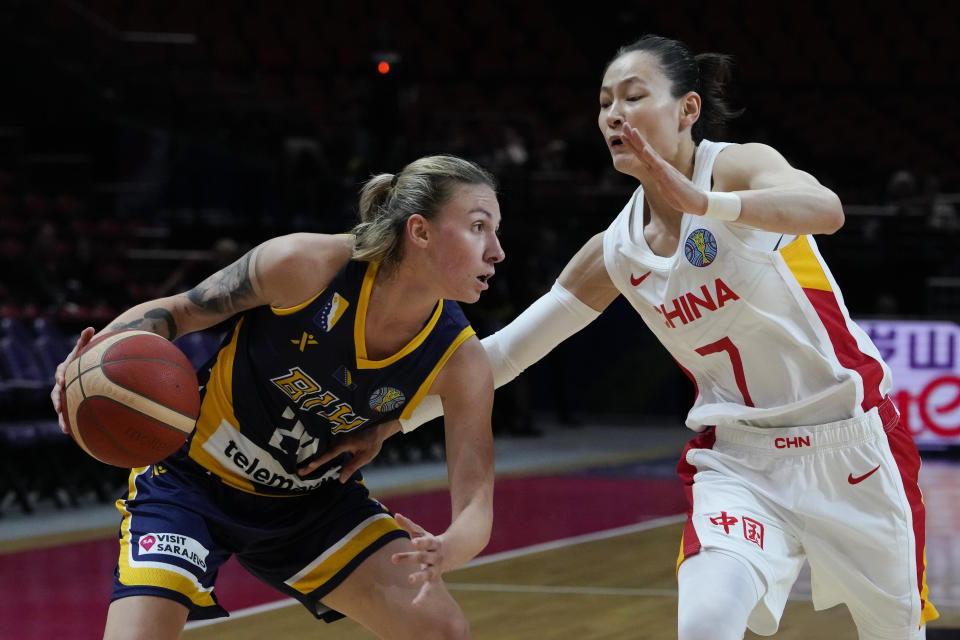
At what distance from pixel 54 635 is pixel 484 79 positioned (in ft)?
41.2

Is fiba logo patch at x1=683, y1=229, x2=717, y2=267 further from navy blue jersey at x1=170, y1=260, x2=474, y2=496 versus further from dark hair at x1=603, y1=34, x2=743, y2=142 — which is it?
navy blue jersey at x1=170, y1=260, x2=474, y2=496

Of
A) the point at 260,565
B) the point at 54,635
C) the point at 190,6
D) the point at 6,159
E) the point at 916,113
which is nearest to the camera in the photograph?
the point at 260,565

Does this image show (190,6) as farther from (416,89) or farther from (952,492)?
(952,492)

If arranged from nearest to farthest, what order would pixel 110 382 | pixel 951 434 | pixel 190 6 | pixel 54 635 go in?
pixel 110 382 < pixel 54 635 < pixel 951 434 < pixel 190 6

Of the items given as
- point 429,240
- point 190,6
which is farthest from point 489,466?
point 190,6

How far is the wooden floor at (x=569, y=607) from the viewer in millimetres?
5078

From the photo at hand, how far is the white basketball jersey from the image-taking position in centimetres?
297

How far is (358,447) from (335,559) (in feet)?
0.92

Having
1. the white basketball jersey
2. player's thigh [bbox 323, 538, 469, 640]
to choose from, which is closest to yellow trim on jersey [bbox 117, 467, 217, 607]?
player's thigh [bbox 323, 538, 469, 640]

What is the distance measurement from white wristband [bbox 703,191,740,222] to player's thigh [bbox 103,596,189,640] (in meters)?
1.48

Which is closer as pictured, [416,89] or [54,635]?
[54,635]

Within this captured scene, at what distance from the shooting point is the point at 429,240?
308 cm

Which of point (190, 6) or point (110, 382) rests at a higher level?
point (190, 6)

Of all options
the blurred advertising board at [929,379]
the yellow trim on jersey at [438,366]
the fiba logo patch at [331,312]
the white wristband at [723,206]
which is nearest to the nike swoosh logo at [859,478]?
the white wristband at [723,206]
